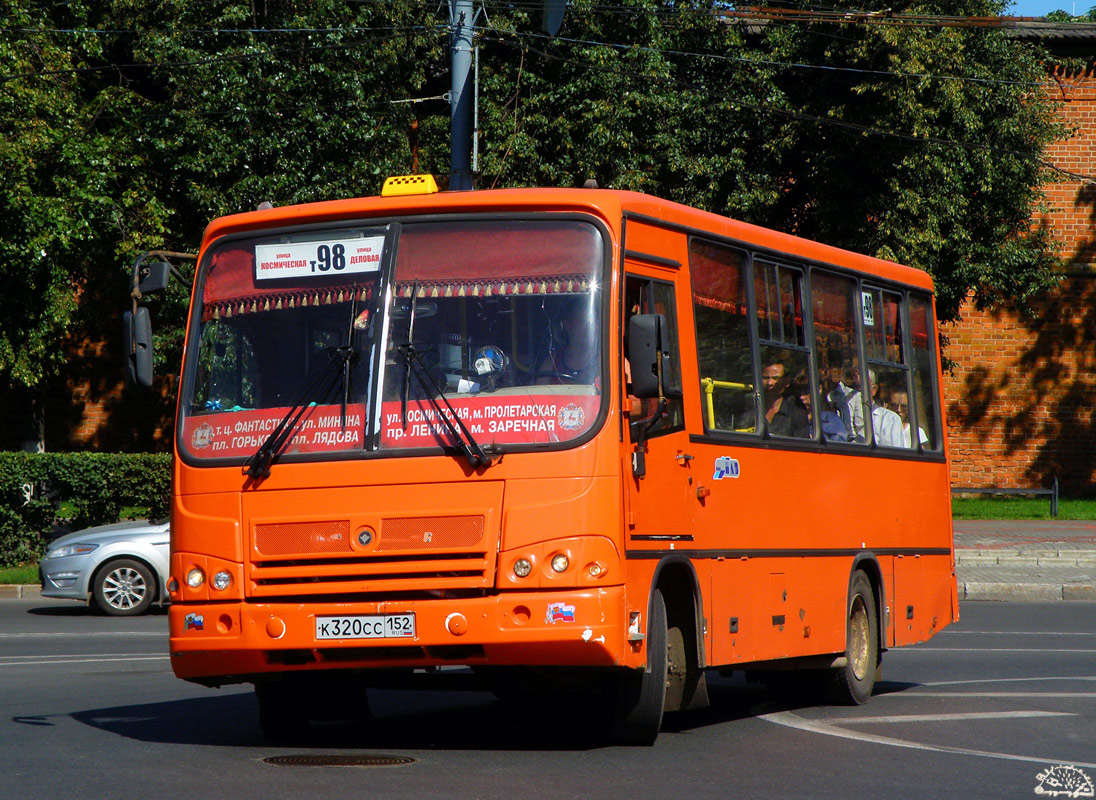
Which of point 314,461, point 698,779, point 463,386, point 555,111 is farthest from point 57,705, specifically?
point 555,111

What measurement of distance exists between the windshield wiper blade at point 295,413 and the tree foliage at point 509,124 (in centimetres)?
1603

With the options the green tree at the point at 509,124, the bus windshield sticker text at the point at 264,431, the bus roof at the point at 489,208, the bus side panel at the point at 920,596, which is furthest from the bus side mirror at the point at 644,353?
the green tree at the point at 509,124

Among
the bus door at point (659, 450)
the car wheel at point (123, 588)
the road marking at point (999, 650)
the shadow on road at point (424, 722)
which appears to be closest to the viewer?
the bus door at point (659, 450)

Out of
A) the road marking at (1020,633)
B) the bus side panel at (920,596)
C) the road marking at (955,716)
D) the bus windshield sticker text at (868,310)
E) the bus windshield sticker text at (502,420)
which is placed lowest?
the road marking at (1020,633)

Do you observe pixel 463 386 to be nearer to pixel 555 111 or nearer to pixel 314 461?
pixel 314 461

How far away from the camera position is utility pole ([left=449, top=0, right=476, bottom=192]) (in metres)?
15.8

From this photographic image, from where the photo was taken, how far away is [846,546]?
10562 millimetres

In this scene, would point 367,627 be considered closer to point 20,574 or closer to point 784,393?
point 784,393

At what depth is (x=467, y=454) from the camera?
7.37m

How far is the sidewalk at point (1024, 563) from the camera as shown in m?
20.3

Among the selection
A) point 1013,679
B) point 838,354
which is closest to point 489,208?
point 838,354

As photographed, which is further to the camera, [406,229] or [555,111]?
[555,111]

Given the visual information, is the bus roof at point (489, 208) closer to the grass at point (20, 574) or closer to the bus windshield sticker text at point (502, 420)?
the bus windshield sticker text at point (502, 420)

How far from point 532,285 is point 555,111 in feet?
65.6
